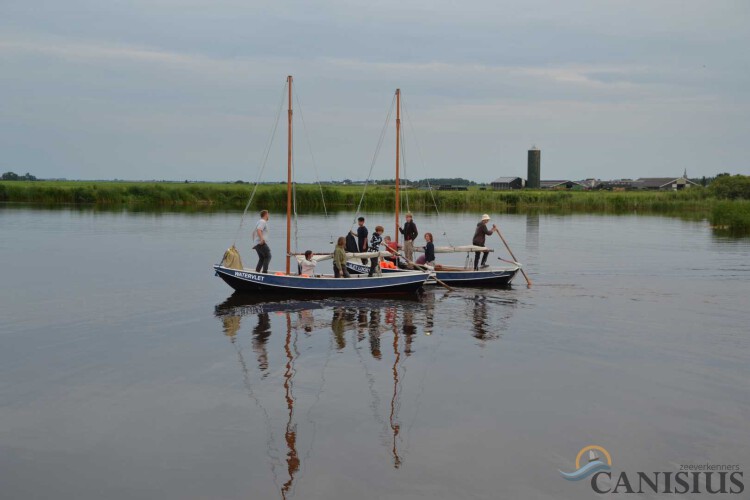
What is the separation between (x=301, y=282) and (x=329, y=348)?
6.74 metres

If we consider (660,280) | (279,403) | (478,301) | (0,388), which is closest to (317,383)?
(279,403)

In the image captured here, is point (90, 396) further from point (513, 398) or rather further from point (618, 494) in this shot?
point (618, 494)

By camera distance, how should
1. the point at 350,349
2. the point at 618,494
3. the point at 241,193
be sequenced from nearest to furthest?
the point at 618,494 → the point at 350,349 → the point at 241,193

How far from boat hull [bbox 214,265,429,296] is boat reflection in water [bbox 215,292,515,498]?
419 mm

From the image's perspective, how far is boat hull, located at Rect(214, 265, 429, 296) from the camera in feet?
77.2

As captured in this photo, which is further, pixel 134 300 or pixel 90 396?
pixel 134 300

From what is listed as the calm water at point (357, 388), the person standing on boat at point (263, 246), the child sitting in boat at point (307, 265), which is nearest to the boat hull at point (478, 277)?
the calm water at point (357, 388)

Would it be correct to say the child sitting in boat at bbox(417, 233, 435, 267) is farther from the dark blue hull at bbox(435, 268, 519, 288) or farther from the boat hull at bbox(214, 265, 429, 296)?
the boat hull at bbox(214, 265, 429, 296)

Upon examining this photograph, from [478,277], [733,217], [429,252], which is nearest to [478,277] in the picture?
[478,277]

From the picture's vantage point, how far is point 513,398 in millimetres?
13430

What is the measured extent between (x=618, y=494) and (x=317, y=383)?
624 cm

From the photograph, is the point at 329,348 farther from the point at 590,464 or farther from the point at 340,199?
the point at 340,199

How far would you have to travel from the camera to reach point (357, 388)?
14.0 meters

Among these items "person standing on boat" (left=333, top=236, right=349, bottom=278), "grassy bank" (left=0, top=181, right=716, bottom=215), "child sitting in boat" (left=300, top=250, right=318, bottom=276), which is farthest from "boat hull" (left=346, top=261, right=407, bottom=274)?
"grassy bank" (left=0, top=181, right=716, bottom=215)
